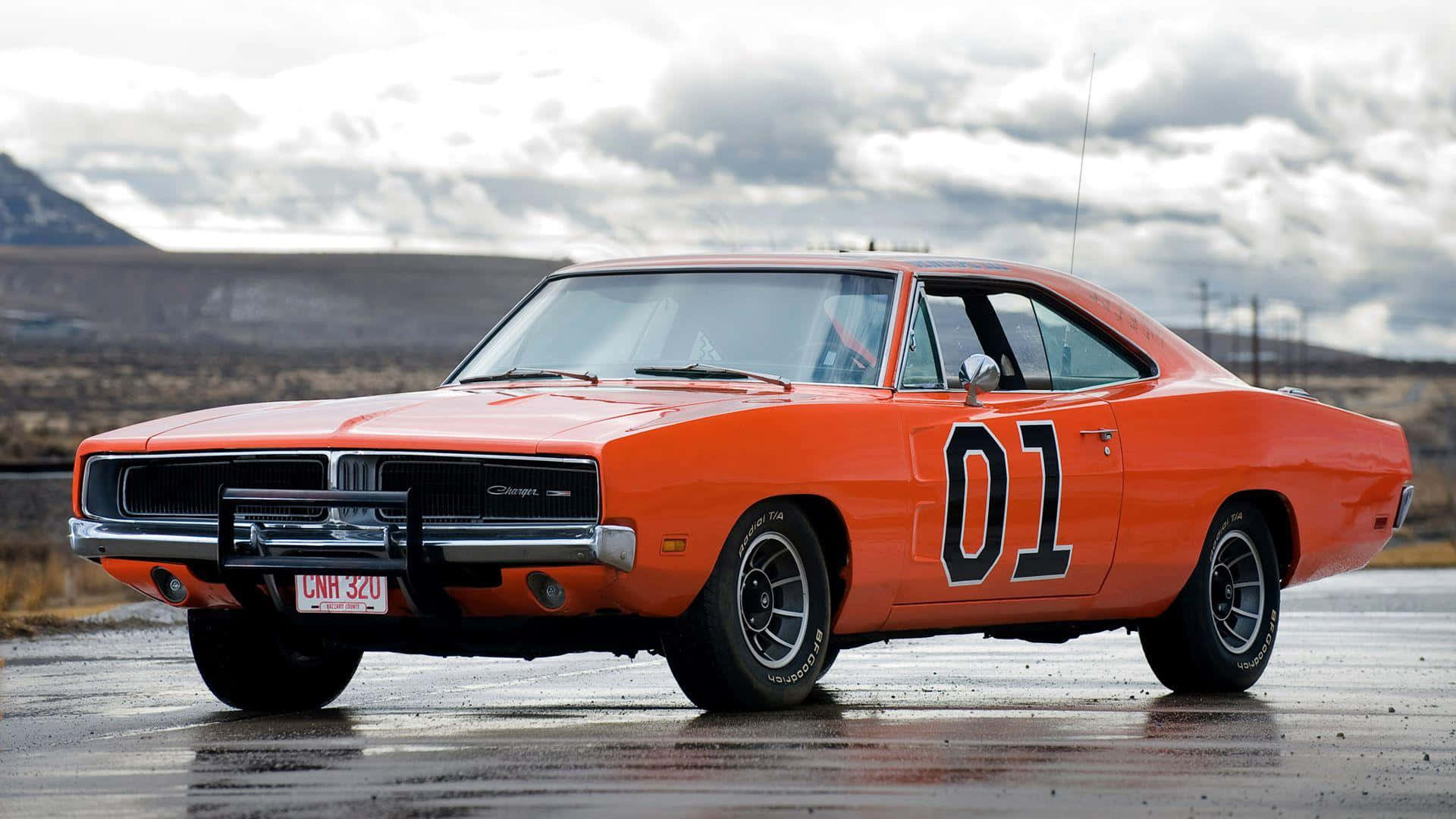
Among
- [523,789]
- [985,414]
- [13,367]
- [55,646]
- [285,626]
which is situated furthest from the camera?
[13,367]

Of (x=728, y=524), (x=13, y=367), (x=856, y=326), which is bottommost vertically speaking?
(x=13, y=367)

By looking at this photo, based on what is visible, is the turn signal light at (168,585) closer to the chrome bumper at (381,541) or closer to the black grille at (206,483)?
the chrome bumper at (381,541)

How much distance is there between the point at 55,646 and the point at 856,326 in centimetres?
572

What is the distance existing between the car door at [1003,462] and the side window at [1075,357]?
0.01m

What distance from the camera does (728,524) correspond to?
6.69 meters

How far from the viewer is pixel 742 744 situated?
20.3 ft

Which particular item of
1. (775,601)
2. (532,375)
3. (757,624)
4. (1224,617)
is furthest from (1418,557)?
(757,624)

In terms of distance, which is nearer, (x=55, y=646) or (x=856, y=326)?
(x=856, y=326)

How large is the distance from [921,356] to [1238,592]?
2.11 m

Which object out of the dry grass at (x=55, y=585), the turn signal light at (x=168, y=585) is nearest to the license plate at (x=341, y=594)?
the turn signal light at (x=168, y=585)

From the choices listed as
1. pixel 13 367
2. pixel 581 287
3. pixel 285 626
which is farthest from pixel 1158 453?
pixel 13 367

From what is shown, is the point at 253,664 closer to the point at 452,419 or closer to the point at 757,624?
the point at 452,419

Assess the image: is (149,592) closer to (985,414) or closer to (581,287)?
(581,287)

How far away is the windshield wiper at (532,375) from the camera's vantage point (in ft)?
25.8
